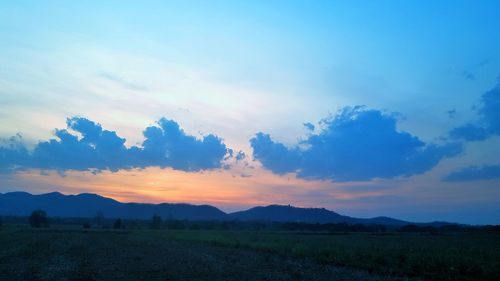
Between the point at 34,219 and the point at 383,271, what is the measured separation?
15886 cm

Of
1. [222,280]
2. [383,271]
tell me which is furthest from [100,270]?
[383,271]

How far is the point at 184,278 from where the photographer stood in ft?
81.1

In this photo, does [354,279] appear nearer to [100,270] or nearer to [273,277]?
[273,277]

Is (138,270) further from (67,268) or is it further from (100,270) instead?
(67,268)

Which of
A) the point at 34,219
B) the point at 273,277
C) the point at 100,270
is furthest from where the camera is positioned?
the point at 34,219

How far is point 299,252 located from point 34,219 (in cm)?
14386

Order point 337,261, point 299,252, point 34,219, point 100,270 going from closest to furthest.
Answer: point 100,270 → point 337,261 → point 299,252 → point 34,219

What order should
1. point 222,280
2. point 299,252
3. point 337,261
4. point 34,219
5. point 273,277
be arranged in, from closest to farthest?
point 222,280 → point 273,277 → point 337,261 → point 299,252 → point 34,219

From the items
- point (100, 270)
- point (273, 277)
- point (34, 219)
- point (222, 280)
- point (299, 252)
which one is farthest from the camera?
point (34, 219)

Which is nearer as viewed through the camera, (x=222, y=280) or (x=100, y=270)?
(x=222, y=280)

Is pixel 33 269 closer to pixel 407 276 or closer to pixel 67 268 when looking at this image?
pixel 67 268

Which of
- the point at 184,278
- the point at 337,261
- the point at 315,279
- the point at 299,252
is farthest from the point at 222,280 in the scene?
the point at 299,252

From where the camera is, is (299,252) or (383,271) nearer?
(383,271)

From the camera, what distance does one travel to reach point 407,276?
27.3 metres
